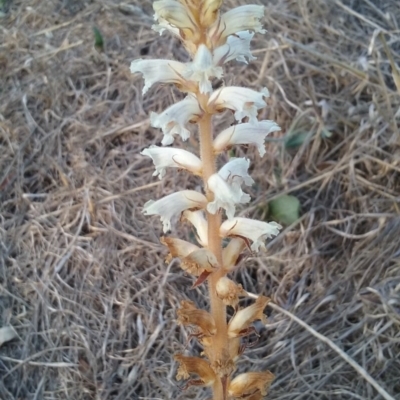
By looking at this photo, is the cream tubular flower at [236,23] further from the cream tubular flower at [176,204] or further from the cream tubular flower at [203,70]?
the cream tubular flower at [176,204]

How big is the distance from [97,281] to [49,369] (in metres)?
0.41

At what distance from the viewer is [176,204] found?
1394mm

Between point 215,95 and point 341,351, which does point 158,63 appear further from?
point 341,351

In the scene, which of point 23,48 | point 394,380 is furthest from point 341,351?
point 23,48

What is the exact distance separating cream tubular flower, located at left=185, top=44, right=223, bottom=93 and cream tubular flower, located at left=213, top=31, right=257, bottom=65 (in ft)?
0.15

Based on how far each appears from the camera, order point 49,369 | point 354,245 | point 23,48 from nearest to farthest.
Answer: point 49,369
point 354,245
point 23,48

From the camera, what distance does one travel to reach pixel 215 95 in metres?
1.30

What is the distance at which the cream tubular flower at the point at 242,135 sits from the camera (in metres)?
1.35

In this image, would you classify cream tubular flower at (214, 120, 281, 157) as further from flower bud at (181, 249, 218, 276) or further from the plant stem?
flower bud at (181, 249, 218, 276)

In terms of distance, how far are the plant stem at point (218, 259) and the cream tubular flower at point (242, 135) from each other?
32mm

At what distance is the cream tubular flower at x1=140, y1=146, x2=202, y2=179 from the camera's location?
138 cm

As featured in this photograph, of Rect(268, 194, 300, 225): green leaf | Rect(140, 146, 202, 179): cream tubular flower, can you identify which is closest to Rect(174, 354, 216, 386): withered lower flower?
Rect(140, 146, 202, 179): cream tubular flower

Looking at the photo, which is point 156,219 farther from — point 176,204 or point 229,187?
point 229,187

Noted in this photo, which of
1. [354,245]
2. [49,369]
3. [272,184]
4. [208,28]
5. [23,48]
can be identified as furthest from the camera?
[23,48]
